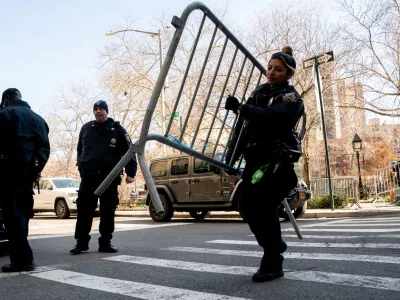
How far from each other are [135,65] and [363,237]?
23.9 meters

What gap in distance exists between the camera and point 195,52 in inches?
166

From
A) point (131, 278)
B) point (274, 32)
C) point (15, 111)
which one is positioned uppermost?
point (274, 32)

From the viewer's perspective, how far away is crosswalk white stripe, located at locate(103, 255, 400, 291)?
10.9 feet

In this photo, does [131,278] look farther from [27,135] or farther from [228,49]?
[228,49]

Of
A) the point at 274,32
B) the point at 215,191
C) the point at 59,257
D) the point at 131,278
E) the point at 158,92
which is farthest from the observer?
the point at 274,32

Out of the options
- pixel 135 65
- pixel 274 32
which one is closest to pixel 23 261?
pixel 274 32

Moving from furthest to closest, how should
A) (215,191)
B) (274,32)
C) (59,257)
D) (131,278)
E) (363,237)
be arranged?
(274,32) < (215,191) < (363,237) < (59,257) < (131,278)

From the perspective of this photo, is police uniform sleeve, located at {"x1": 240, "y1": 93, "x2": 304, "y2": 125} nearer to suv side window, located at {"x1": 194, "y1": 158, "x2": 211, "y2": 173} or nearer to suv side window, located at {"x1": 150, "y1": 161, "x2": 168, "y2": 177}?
suv side window, located at {"x1": 194, "y1": 158, "x2": 211, "y2": 173}

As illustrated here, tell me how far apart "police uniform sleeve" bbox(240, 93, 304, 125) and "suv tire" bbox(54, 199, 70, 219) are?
15.7 meters

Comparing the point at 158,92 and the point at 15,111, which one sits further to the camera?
the point at 15,111

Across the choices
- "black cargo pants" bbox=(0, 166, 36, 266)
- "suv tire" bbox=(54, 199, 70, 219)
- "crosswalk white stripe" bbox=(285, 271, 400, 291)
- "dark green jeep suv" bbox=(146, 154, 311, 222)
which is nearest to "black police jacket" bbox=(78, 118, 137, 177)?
"black cargo pants" bbox=(0, 166, 36, 266)

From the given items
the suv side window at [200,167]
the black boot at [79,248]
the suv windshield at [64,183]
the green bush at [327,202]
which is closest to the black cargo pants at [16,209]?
the black boot at [79,248]

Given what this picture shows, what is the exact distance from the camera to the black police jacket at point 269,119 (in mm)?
3385

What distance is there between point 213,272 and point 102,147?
2492 millimetres
